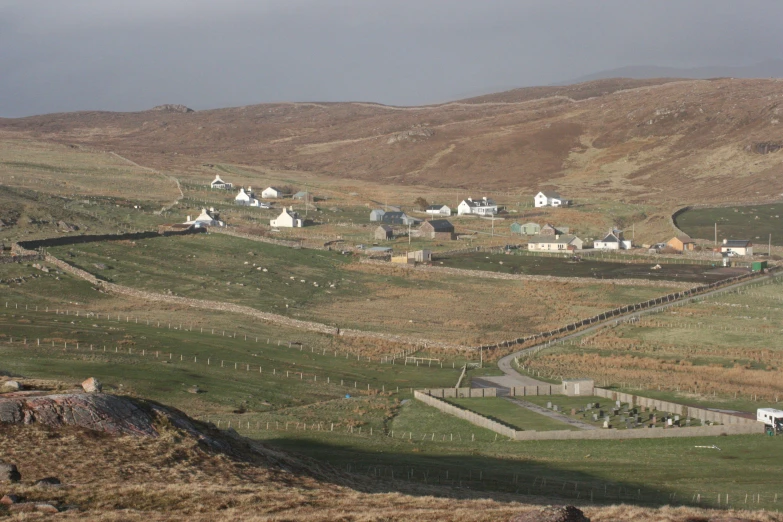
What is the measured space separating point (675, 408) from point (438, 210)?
346 feet

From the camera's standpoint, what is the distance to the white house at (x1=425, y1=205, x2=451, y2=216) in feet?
490

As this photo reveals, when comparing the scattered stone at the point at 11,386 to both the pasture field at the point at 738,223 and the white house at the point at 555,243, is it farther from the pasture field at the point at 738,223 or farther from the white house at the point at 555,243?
the pasture field at the point at 738,223

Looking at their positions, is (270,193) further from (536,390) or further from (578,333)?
(536,390)

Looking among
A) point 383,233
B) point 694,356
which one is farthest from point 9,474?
point 383,233

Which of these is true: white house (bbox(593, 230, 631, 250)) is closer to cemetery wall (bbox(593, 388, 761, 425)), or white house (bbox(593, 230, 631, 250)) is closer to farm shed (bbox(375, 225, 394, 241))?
farm shed (bbox(375, 225, 394, 241))

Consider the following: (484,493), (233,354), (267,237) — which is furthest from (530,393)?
(267,237)

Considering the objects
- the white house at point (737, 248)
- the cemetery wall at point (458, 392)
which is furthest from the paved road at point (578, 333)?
the white house at point (737, 248)

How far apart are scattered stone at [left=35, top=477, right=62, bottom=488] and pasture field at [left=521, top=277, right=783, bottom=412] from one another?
33622 millimetres

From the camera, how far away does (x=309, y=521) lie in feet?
73.9

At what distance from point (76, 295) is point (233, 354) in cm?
1922

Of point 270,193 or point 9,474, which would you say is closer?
point 9,474

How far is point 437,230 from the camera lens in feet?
396

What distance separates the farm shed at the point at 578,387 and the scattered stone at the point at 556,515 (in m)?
31.0

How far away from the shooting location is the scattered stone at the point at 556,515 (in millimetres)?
20062
